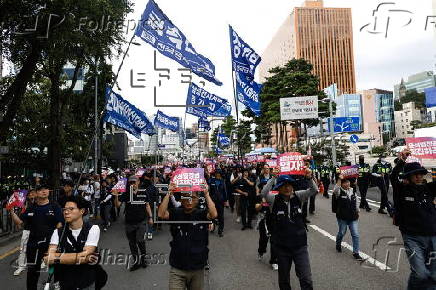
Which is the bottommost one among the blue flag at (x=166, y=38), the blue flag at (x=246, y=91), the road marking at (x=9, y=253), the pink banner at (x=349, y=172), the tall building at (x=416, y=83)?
the road marking at (x=9, y=253)

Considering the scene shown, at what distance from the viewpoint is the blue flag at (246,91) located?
1231cm

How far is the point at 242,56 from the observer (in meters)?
12.5

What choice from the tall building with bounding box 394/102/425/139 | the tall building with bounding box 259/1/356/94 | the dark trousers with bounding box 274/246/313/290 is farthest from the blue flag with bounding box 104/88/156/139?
A: the tall building with bounding box 394/102/425/139

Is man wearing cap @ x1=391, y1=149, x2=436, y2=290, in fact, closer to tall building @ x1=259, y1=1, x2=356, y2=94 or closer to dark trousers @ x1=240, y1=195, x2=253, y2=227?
dark trousers @ x1=240, y1=195, x2=253, y2=227

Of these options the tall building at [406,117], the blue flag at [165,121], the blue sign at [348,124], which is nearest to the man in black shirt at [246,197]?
the blue flag at [165,121]

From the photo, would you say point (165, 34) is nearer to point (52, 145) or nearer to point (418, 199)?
point (52, 145)

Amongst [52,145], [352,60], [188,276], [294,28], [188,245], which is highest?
[294,28]

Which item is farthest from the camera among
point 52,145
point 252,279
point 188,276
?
point 52,145

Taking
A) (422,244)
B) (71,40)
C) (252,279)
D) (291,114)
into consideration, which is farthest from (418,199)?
(291,114)

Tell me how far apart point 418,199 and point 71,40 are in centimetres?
891

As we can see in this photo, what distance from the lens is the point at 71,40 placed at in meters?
9.46

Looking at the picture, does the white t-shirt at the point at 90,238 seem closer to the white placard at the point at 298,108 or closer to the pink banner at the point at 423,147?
the pink banner at the point at 423,147

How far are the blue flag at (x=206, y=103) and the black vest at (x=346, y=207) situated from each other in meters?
12.0

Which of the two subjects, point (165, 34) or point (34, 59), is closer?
point (34, 59)
